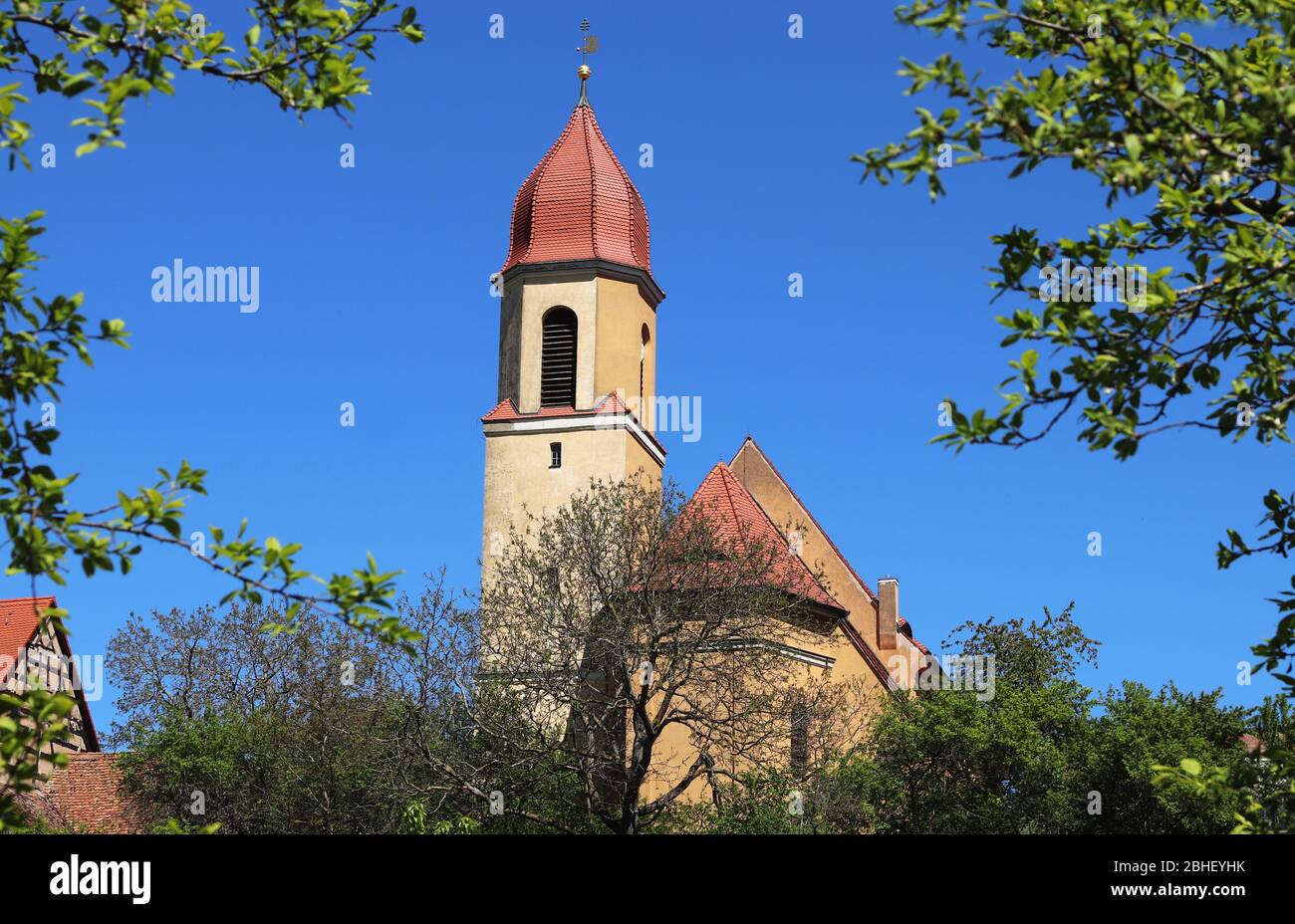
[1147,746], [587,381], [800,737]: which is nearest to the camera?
[800,737]

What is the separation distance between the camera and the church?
4178 cm

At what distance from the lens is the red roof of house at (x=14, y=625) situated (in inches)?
1700

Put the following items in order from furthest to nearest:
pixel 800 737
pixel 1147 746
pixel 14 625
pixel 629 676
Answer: pixel 14 625, pixel 1147 746, pixel 800 737, pixel 629 676

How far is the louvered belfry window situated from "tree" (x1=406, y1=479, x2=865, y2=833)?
10.3 m

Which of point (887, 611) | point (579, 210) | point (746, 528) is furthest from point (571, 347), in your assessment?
point (887, 611)

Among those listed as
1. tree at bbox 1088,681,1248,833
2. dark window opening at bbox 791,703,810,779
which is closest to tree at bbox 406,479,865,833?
dark window opening at bbox 791,703,810,779

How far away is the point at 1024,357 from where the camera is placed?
7.62 meters

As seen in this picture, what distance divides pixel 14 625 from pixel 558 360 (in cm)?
1726

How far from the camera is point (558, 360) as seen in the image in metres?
42.8

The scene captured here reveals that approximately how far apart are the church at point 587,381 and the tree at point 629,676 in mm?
8598

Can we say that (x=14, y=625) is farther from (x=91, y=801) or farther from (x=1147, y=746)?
(x=1147, y=746)
